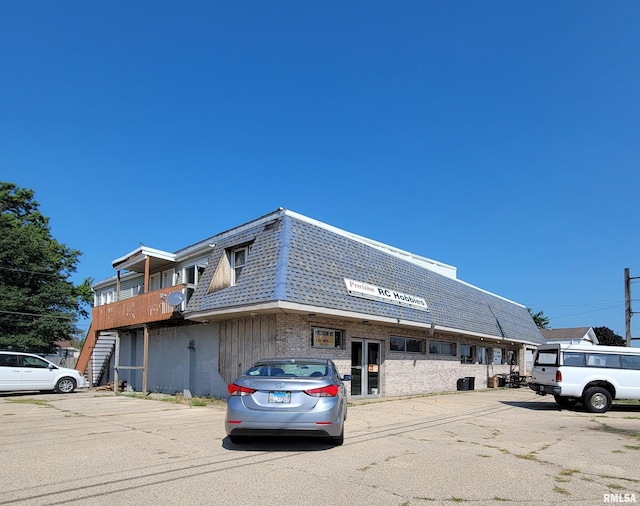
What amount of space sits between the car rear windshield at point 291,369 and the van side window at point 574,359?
9.98 meters

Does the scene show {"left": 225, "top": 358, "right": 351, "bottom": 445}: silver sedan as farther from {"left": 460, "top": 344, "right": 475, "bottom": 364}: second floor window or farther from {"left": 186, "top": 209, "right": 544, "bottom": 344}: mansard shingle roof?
{"left": 460, "top": 344, "right": 475, "bottom": 364}: second floor window

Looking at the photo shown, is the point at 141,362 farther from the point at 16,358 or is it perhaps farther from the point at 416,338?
the point at 416,338

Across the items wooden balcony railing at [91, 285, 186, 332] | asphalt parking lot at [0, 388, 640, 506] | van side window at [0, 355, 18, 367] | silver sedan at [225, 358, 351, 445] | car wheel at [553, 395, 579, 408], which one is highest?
wooden balcony railing at [91, 285, 186, 332]

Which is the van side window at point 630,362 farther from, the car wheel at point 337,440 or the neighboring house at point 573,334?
the neighboring house at point 573,334

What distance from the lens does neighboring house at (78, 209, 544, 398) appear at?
1552cm

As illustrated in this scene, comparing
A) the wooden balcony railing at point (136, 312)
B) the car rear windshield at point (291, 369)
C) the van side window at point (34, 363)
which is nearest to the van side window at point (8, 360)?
the van side window at point (34, 363)

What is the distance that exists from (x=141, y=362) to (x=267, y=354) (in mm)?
11935

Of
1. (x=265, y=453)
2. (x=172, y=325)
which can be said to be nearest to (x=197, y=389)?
(x=172, y=325)

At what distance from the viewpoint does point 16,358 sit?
20.5 metres

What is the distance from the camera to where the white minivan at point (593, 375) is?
15391mm

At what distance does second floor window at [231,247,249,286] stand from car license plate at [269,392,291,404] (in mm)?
10189

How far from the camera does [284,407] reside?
7.82 m

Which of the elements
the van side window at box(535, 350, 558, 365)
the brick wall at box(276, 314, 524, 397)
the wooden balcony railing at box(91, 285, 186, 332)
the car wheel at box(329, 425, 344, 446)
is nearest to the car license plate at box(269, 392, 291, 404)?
the car wheel at box(329, 425, 344, 446)

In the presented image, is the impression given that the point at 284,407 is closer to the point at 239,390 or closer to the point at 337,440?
the point at 239,390
